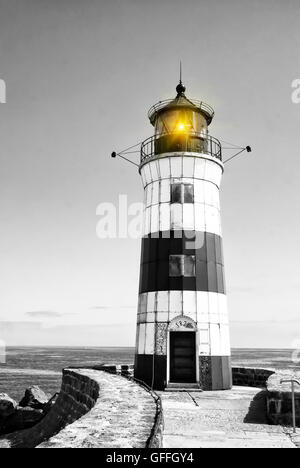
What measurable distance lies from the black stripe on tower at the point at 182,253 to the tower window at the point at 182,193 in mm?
1094

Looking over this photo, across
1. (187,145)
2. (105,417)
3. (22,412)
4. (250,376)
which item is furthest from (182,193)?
(22,412)

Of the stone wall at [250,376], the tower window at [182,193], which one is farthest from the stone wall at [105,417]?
the tower window at [182,193]

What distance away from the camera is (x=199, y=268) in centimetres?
1376

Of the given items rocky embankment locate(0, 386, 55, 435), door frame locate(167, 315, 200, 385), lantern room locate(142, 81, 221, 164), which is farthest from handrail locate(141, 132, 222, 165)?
A: rocky embankment locate(0, 386, 55, 435)

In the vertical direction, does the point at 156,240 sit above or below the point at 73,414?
above

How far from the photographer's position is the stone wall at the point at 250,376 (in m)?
15.0

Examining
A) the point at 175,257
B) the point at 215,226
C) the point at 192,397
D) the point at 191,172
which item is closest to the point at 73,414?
the point at 192,397

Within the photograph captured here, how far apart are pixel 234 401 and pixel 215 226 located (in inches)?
225

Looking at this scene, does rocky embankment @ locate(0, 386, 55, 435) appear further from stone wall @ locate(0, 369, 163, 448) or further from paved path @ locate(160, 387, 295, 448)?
paved path @ locate(160, 387, 295, 448)

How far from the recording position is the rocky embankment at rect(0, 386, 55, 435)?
20.4 meters

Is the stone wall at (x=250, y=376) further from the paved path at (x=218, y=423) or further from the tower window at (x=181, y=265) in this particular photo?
the tower window at (x=181, y=265)

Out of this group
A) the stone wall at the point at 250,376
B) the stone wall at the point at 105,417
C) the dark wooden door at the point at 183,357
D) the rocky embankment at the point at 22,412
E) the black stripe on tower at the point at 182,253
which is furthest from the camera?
the rocky embankment at the point at 22,412

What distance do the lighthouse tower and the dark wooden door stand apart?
3cm
